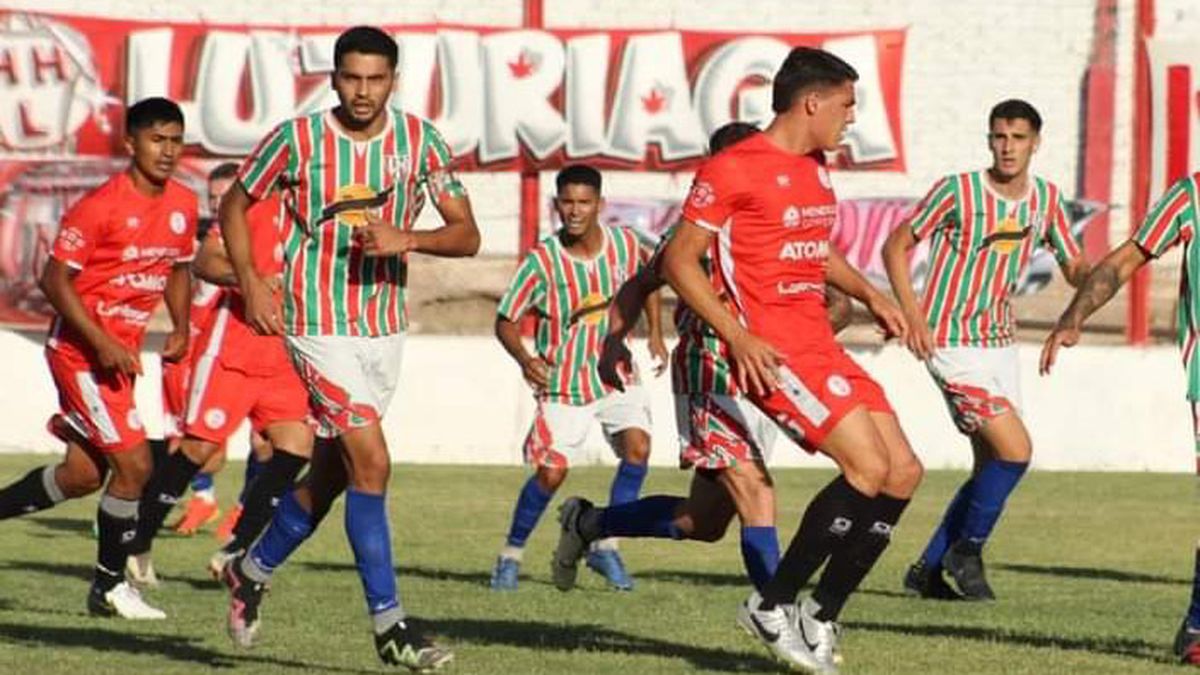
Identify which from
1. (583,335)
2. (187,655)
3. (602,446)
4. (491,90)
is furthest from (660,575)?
(491,90)

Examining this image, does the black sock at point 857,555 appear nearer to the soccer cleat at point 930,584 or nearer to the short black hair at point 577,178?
the soccer cleat at point 930,584

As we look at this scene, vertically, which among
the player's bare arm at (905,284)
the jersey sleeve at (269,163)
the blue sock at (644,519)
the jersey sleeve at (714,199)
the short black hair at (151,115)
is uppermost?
the short black hair at (151,115)

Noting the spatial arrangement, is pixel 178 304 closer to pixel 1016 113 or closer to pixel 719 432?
pixel 719 432

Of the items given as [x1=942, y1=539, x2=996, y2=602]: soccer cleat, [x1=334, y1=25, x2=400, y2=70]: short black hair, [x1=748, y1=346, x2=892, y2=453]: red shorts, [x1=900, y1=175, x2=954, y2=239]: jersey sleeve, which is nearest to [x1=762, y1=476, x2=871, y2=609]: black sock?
[x1=748, y1=346, x2=892, y2=453]: red shorts

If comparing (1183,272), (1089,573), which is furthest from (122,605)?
(1089,573)

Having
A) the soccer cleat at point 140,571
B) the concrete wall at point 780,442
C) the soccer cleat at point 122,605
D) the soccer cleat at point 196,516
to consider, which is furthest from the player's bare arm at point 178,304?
the concrete wall at point 780,442

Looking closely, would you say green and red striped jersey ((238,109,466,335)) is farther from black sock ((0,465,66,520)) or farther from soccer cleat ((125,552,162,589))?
soccer cleat ((125,552,162,589))

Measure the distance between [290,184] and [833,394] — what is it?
1.88 meters

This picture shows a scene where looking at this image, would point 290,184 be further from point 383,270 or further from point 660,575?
point 660,575

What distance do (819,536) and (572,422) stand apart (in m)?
4.19

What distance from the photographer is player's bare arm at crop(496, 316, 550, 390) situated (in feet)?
43.8

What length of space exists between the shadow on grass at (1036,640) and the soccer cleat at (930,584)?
1.35 metres

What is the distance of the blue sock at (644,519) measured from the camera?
1109 centimetres

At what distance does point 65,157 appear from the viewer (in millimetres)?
23578
